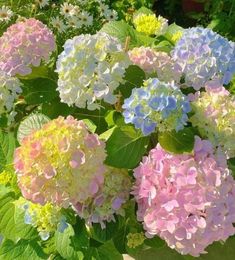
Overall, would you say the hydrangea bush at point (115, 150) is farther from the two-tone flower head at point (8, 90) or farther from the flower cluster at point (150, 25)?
the flower cluster at point (150, 25)

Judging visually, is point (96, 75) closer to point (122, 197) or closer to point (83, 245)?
point (122, 197)

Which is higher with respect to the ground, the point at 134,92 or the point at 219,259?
the point at 134,92

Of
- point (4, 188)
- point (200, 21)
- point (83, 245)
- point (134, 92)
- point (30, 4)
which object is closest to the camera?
point (134, 92)

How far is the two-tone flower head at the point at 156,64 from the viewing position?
1.39m

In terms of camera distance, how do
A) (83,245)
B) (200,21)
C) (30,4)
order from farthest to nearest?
1. (200,21)
2. (30,4)
3. (83,245)

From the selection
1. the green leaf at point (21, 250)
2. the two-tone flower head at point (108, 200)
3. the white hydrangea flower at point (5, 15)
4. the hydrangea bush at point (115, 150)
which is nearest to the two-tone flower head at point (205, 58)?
the hydrangea bush at point (115, 150)

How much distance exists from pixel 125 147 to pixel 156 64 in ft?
0.80

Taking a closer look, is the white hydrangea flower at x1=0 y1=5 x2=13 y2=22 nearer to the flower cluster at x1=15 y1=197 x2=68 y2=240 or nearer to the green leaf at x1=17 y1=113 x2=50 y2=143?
the green leaf at x1=17 y1=113 x2=50 y2=143

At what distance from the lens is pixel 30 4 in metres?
3.23

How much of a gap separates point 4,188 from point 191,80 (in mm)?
483

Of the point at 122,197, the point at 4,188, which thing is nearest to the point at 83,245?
the point at 122,197

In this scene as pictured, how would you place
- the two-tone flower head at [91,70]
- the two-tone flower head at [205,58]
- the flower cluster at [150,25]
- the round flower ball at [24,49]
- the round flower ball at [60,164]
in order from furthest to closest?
the flower cluster at [150,25] → the round flower ball at [24,49] → the two-tone flower head at [205,58] → the two-tone flower head at [91,70] → the round flower ball at [60,164]

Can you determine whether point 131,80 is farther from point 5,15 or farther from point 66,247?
Answer: point 5,15

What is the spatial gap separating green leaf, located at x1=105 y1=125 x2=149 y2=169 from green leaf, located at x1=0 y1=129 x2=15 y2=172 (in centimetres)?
31
